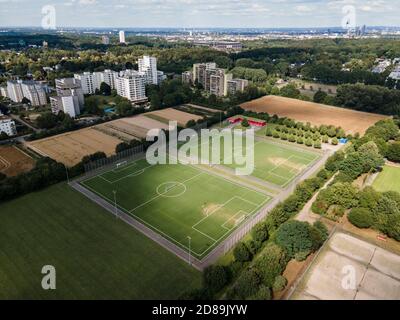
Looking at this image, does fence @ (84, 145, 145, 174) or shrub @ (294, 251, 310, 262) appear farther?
fence @ (84, 145, 145, 174)

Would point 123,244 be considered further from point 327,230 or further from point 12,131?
point 12,131

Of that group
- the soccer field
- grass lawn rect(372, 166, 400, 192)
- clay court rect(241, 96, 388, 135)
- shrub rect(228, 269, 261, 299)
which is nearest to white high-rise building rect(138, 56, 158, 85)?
clay court rect(241, 96, 388, 135)

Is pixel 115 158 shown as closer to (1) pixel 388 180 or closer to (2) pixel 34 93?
(1) pixel 388 180

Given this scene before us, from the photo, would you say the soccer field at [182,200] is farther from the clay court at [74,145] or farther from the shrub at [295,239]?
the clay court at [74,145]

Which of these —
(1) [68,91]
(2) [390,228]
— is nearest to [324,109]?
(2) [390,228]

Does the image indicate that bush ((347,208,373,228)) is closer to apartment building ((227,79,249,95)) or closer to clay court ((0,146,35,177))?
clay court ((0,146,35,177))

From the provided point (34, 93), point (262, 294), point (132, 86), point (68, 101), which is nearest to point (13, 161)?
point (68, 101)

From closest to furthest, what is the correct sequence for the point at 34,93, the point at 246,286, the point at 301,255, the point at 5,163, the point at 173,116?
the point at 246,286
the point at 301,255
the point at 5,163
the point at 173,116
the point at 34,93
